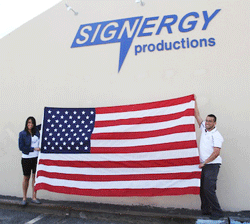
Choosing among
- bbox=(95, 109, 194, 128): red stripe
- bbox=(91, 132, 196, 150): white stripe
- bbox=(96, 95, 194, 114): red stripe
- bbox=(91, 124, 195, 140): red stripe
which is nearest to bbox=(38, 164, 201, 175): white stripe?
bbox=(91, 132, 196, 150): white stripe

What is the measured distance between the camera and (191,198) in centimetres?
446

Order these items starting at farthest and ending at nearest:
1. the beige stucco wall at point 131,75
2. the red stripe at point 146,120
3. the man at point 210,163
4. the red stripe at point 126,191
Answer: the beige stucco wall at point 131,75 → the red stripe at point 146,120 → the red stripe at point 126,191 → the man at point 210,163

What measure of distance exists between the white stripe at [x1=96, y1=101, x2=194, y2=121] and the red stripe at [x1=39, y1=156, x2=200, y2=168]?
0.71 metres

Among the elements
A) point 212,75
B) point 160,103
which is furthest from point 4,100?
point 212,75

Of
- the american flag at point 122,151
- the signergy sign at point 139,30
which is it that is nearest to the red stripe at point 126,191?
the american flag at point 122,151

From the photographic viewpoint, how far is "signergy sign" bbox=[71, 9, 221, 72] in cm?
462

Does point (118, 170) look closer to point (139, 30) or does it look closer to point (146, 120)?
point (146, 120)

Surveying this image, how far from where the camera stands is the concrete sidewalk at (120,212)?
13.2ft

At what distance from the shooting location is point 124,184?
416 centimetres

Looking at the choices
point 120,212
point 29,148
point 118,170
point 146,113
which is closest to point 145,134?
point 146,113

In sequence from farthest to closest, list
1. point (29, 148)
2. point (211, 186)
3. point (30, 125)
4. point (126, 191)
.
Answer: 1. point (30, 125)
2. point (29, 148)
3. point (126, 191)
4. point (211, 186)

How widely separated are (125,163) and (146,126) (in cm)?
67

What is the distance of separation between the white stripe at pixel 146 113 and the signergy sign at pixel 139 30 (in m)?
1.02

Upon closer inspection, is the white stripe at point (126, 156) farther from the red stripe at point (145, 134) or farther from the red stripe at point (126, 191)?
the red stripe at point (126, 191)
